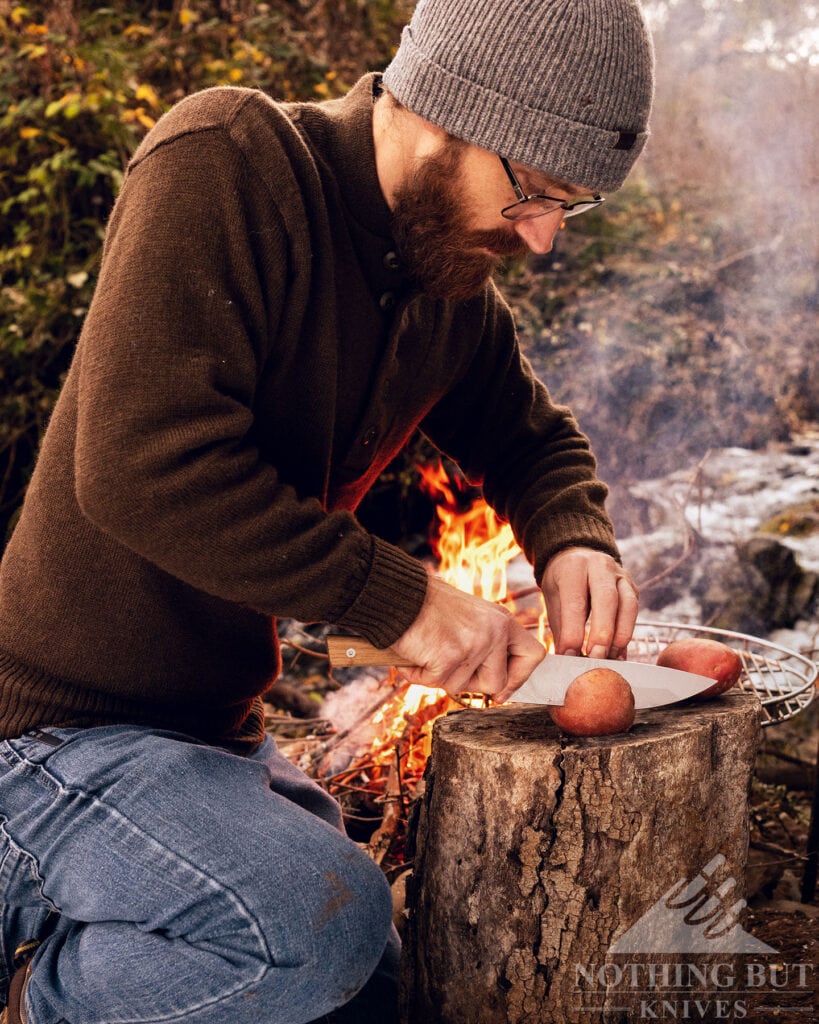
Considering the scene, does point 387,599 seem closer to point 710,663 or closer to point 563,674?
point 563,674

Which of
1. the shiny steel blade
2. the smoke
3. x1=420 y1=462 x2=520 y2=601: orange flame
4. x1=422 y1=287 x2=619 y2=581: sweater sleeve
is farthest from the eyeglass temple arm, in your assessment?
the smoke

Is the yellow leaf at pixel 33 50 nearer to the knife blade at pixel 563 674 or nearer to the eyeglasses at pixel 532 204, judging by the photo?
the eyeglasses at pixel 532 204

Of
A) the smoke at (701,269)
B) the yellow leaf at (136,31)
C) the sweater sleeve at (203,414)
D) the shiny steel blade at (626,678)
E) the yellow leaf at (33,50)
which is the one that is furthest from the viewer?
the smoke at (701,269)

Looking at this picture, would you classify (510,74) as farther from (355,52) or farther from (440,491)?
(355,52)

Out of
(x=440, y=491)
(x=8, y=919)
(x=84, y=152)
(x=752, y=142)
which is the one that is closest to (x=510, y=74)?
(x=8, y=919)

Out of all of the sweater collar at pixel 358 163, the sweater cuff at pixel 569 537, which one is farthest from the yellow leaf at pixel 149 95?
the sweater cuff at pixel 569 537

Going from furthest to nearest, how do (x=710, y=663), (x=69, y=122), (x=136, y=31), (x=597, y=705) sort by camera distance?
(x=136, y=31)
(x=69, y=122)
(x=710, y=663)
(x=597, y=705)

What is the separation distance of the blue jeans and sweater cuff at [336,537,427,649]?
45 centimetres

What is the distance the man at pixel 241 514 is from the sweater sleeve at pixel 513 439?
17.7 inches

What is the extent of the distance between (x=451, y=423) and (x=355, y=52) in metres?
4.77

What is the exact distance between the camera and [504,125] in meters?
2.02

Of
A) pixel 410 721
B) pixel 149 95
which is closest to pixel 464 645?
pixel 410 721

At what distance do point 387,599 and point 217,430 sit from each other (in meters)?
0.50

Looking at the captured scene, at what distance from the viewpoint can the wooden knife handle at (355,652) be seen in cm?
204
